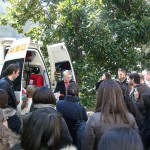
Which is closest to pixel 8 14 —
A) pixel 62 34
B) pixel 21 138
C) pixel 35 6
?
pixel 35 6

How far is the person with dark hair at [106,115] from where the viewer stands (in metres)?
3.15

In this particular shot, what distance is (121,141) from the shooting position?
1689 millimetres

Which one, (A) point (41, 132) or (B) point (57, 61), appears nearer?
(A) point (41, 132)

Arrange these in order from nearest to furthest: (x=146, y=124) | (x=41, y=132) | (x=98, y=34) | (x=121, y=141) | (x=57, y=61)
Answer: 1. (x=121, y=141)
2. (x=41, y=132)
3. (x=146, y=124)
4. (x=57, y=61)
5. (x=98, y=34)

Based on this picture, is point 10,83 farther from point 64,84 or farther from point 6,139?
point 6,139

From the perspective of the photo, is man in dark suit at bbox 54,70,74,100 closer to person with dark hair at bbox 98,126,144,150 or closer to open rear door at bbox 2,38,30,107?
open rear door at bbox 2,38,30,107

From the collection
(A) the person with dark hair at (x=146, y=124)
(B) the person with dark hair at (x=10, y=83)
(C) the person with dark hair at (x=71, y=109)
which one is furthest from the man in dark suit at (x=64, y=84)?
(A) the person with dark hair at (x=146, y=124)

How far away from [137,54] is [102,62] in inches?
45.3

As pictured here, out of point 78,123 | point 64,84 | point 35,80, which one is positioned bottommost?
point 78,123

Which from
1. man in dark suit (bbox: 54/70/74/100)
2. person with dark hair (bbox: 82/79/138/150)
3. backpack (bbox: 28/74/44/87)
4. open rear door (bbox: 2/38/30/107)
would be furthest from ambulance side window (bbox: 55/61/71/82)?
person with dark hair (bbox: 82/79/138/150)

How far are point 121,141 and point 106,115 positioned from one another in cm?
146

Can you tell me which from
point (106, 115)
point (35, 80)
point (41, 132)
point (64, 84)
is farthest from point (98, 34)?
point (41, 132)

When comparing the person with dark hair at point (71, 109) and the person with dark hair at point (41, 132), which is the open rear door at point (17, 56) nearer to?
the person with dark hair at point (71, 109)

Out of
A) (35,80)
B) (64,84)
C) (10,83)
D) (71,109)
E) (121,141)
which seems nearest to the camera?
(121,141)
